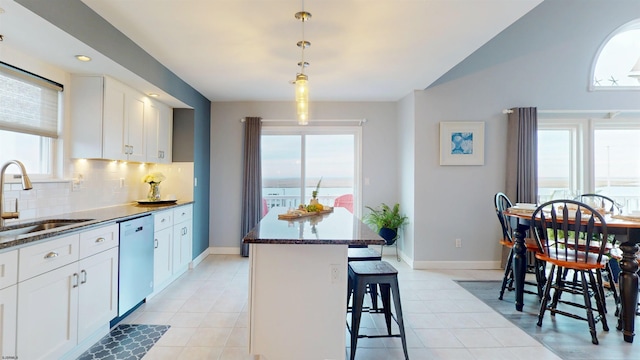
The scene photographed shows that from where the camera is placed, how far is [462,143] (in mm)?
4105

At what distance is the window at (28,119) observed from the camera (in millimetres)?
2173

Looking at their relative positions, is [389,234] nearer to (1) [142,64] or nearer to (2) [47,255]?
(1) [142,64]

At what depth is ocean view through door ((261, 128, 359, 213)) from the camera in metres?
4.99

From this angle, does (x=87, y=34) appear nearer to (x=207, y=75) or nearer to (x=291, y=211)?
(x=207, y=75)

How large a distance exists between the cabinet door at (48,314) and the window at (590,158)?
17.5ft

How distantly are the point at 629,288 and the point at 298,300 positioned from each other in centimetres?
254

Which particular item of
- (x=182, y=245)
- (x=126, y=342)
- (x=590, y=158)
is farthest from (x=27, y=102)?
(x=590, y=158)

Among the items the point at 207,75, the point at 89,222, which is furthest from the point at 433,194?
the point at 89,222

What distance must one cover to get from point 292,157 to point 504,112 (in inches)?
122

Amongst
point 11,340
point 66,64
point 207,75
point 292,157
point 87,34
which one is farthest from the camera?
point 292,157

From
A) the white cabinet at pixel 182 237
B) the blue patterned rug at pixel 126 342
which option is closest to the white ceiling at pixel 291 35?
the white cabinet at pixel 182 237

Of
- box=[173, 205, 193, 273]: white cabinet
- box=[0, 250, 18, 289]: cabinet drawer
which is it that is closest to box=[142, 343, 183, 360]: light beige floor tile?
box=[0, 250, 18, 289]: cabinet drawer

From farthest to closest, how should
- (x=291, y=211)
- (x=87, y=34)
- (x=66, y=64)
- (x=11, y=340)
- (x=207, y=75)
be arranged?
(x=207, y=75) < (x=291, y=211) < (x=66, y=64) < (x=87, y=34) < (x=11, y=340)

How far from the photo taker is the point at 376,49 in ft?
9.33
